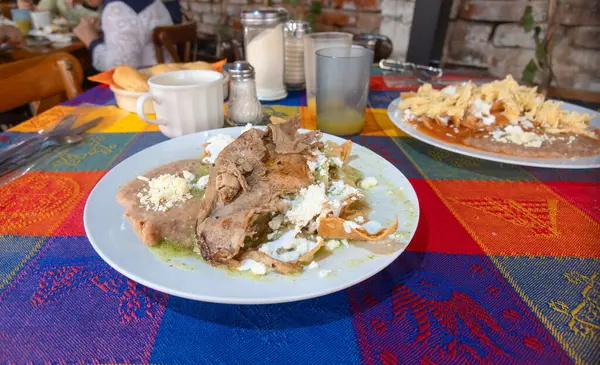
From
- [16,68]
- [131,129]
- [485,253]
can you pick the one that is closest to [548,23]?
[485,253]

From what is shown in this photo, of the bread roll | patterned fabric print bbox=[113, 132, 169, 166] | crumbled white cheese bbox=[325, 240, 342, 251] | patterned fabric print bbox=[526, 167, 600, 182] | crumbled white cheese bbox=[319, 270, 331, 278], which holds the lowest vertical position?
patterned fabric print bbox=[113, 132, 169, 166]

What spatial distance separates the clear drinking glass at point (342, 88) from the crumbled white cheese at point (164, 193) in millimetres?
565

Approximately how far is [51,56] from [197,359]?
5.19 ft

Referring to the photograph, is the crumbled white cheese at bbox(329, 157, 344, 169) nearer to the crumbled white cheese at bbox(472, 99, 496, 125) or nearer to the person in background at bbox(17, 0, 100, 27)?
the crumbled white cheese at bbox(472, 99, 496, 125)

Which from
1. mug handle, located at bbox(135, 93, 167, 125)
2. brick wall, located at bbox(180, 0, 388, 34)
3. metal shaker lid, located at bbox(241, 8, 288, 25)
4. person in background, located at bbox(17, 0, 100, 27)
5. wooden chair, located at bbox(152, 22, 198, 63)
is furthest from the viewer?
person in background, located at bbox(17, 0, 100, 27)

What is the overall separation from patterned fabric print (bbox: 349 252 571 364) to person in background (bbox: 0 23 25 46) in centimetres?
340

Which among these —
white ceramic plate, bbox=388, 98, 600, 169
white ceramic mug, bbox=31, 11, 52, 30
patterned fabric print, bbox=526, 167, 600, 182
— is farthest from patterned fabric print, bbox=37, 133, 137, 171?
white ceramic mug, bbox=31, 11, 52, 30

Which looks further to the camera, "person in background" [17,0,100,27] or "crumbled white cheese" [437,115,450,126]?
"person in background" [17,0,100,27]

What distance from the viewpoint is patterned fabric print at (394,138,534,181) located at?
3.10 ft

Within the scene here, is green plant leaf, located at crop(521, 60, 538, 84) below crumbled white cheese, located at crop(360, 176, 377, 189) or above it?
below

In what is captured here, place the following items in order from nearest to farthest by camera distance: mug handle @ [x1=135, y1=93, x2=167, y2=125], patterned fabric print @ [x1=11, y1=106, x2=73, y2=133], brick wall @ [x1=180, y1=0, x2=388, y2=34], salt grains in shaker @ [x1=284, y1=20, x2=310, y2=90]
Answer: mug handle @ [x1=135, y1=93, x2=167, y2=125]
patterned fabric print @ [x1=11, y1=106, x2=73, y2=133]
salt grains in shaker @ [x1=284, y1=20, x2=310, y2=90]
brick wall @ [x1=180, y1=0, x2=388, y2=34]

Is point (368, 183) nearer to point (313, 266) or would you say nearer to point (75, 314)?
point (313, 266)

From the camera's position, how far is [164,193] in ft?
2.30

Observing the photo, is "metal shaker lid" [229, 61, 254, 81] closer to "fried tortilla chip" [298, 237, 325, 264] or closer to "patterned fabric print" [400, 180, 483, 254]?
"patterned fabric print" [400, 180, 483, 254]
